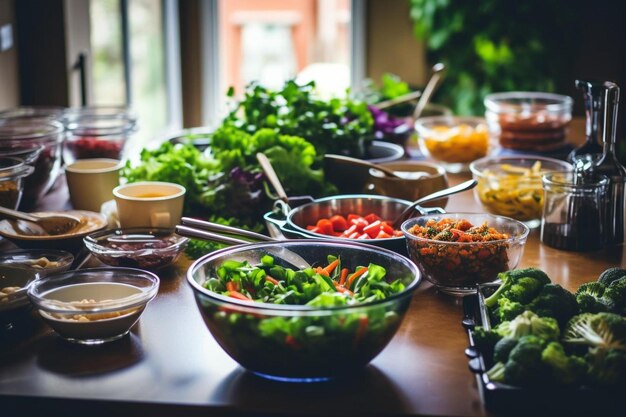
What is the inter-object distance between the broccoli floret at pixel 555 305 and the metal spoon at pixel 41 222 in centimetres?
103

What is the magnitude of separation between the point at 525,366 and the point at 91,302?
27.7 inches

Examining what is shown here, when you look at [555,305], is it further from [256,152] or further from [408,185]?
[256,152]

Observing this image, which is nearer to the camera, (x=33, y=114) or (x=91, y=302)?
(x=91, y=302)

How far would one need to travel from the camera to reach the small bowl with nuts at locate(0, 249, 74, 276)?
1588mm

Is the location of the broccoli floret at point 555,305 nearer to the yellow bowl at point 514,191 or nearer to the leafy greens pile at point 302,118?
the yellow bowl at point 514,191

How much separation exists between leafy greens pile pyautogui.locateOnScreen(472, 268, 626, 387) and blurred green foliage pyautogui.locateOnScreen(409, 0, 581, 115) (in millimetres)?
3414

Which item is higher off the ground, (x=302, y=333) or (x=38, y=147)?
(x=38, y=147)

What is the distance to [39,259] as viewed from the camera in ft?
5.34

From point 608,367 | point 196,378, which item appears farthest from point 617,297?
point 196,378

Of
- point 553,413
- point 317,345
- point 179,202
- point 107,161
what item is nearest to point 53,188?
point 107,161

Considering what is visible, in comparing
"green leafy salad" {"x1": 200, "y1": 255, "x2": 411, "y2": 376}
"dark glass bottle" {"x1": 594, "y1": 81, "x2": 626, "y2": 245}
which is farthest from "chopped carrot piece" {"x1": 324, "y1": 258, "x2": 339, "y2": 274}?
"dark glass bottle" {"x1": 594, "y1": 81, "x2": 626, "y2": 245}

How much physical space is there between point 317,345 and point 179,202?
838 millimetres

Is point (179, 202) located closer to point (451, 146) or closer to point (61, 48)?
point (451, 146)

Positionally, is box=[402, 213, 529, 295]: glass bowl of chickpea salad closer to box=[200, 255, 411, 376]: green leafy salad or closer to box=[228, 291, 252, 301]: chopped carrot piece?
box=[200, 255, 411, 376]: green leafy salad
